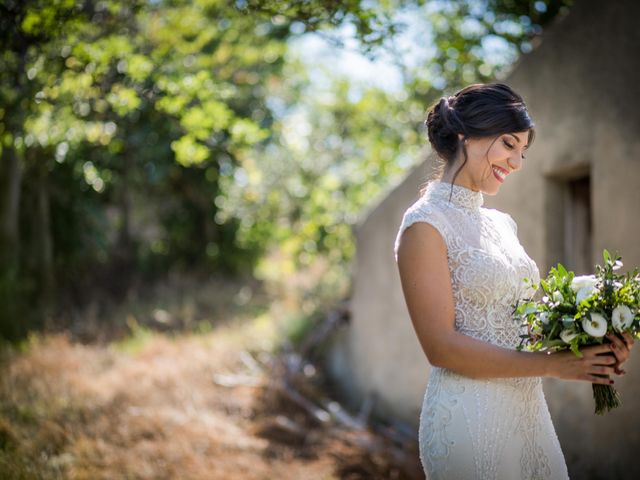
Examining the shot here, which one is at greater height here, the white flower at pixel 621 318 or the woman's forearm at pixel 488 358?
the white flower at pixel 621 318

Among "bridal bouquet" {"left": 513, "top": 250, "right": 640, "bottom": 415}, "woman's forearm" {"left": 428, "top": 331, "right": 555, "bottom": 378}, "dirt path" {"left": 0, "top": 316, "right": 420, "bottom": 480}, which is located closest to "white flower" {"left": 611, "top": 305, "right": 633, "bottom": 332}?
"bridal bouquet" {"left": 513, "top": 250, "right": 640, "bottom": 415}

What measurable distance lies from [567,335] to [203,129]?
5.17 metres

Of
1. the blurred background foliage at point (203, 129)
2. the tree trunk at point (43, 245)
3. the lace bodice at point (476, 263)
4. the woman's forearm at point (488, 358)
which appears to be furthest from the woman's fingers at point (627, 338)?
the tree trunk at point (43, 245)

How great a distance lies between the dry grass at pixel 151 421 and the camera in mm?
5648

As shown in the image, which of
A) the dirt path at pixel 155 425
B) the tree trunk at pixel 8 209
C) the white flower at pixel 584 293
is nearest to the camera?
the white flower at pixel 584 293

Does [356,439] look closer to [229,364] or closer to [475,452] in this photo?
[229,364]

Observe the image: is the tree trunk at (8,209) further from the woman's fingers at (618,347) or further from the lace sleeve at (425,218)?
the woman's fingers at (618,347)

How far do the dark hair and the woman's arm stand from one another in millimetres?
483

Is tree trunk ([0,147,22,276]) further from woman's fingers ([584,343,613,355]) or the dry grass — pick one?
woman's fingers ([584,343,613,355])

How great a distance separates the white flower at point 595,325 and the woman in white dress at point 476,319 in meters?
0.08

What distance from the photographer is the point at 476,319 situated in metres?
2.55

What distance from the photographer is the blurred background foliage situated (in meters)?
5.73

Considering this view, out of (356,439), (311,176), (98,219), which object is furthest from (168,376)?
(98,219)

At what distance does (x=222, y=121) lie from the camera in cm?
696
